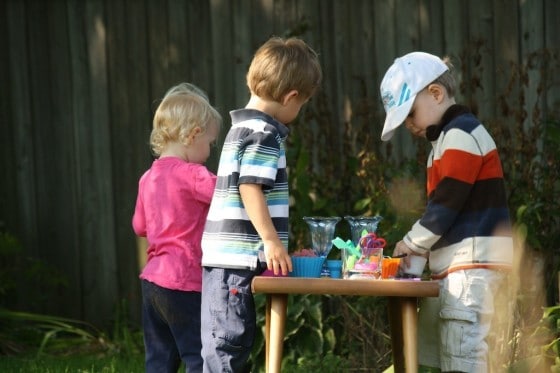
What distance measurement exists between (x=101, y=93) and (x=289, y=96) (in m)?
3.62

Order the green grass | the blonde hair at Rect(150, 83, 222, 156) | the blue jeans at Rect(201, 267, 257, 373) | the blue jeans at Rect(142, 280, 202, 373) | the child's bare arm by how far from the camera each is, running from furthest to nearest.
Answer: the green grass → the blonde hair at Rect(150, 83, 222, 156) → the blue jeans at Rect(142, 280, 202, 373) → the blue jeans at Rect(201, 267, 257, 373) → the child's bare arm

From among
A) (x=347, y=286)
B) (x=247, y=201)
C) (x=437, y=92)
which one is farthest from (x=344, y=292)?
(x=437, y=92)

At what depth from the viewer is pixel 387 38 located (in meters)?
7.05

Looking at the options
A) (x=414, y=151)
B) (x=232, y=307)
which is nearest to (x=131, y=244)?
(x=414, y=151)

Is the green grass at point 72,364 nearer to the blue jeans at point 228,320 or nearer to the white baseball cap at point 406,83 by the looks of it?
the blue jeans at point 228,320

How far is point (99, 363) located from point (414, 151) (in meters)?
2.36

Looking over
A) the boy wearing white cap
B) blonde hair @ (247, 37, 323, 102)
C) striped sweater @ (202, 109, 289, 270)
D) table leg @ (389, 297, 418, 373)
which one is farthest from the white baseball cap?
table leg @ (389, 297, 418, 373)

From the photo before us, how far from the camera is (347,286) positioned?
158 inches

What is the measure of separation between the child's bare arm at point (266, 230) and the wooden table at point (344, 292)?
0.09 m

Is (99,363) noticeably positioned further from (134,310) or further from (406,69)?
(406,69)

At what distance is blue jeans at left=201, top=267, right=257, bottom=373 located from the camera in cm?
426

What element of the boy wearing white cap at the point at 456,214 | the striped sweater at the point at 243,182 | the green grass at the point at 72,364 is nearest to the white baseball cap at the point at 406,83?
the boy wearing white cap at the point at 456,214

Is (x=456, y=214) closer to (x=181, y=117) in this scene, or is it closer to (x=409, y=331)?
(x=409, y=331)

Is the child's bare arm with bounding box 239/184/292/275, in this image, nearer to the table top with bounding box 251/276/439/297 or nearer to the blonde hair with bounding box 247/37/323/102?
the table top with bounding box 251/276/439/297
